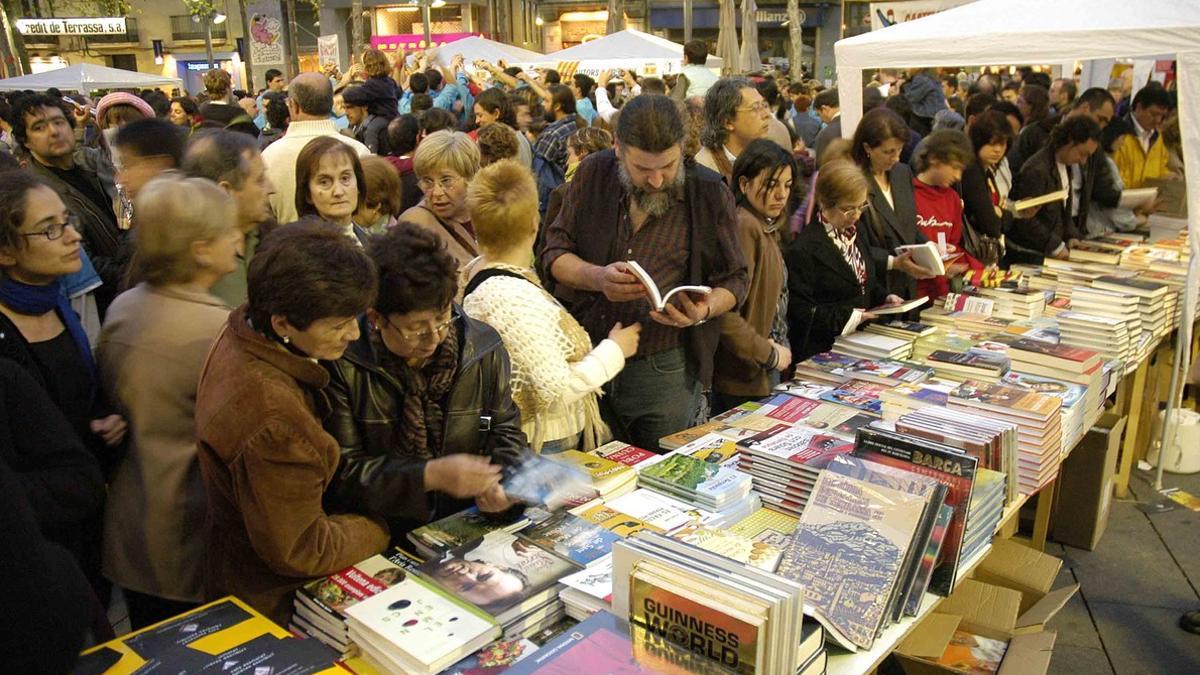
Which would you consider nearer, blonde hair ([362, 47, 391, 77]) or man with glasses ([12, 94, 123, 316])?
man with glasses ([12, 94, 123, 316])

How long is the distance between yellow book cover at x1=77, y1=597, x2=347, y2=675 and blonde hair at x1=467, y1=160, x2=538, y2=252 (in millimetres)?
1148

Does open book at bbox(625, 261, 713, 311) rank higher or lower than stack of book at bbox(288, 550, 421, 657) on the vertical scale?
higher

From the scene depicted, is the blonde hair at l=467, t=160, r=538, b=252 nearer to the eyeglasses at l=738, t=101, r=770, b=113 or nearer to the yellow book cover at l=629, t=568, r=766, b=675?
the yellow book cover at l=629, t=568, r=766, b=675

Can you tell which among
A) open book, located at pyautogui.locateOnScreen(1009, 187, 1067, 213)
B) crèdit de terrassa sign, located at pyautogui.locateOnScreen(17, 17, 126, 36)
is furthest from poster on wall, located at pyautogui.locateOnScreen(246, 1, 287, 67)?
open book, located at pyautogui.locateOnScreen(1009, 187, 1067, 213)

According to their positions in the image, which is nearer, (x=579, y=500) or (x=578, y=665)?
(x=578, y=665)

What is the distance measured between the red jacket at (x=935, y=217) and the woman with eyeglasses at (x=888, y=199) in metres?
0.25

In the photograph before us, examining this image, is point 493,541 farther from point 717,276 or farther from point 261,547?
point 717,276

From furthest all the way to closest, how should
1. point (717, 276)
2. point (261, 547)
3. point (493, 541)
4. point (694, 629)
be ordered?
point (717, 276) → point (493, 541) → point (261, 547) → point (694, 629)

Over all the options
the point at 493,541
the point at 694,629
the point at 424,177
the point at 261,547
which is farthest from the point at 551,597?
the point at 424,177

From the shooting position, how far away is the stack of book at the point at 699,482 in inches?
89.5

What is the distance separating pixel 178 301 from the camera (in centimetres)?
204

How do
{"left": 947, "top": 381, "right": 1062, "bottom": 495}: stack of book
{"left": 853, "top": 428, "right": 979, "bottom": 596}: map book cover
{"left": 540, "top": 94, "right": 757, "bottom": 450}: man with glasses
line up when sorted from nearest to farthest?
{"left": 853, "top": 428, "right": 979, "bottom": 596}: map book cover, {"left": 947, "top": 381, "right": 1062, "bottom": 495}: stack of book, {"left": 540, "top": 94, "right": 757, "bottom": 450}: man with glasses

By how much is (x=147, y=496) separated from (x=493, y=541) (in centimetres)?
83

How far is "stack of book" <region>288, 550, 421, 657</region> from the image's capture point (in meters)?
1.76
